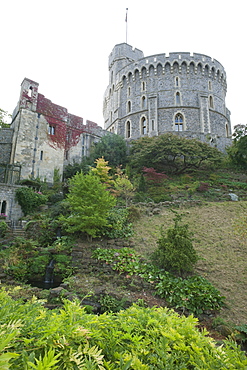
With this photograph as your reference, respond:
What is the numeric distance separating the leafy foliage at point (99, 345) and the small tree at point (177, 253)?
502 cm

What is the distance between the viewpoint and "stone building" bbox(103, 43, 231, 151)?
28.8m

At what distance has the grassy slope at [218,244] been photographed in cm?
648

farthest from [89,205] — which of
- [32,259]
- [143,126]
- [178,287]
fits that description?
[143,126]

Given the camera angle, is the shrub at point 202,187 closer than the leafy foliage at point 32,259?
No

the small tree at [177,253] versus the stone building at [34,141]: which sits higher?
the stone building at [34,141]

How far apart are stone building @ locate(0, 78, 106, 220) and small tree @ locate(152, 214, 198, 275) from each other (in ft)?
51.1

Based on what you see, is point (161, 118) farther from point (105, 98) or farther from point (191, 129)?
point (105, 98)

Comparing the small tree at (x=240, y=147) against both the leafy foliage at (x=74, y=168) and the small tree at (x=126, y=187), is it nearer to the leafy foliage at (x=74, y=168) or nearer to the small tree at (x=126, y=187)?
the small tree at (x=126, y=187)

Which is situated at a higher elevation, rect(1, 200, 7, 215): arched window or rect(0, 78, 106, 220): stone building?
rect(0, 78, 106, 220): stone building

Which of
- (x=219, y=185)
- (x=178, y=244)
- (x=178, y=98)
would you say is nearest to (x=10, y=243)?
(x=178, y=244)

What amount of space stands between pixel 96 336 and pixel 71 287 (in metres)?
6.19

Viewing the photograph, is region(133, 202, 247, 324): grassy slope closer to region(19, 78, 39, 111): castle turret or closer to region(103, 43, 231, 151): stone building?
region(19, 78, 39, 111): castle turret

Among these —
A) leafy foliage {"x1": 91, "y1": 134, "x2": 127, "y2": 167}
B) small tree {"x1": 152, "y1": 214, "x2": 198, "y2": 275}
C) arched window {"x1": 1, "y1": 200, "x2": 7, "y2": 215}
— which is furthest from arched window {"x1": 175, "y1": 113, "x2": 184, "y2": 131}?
small tree {"x1": 152, "y1": 214, "x2": 198, "y2": 275}

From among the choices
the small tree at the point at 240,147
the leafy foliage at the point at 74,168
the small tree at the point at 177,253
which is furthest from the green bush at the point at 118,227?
the leafy foliage at the point at 74,168
